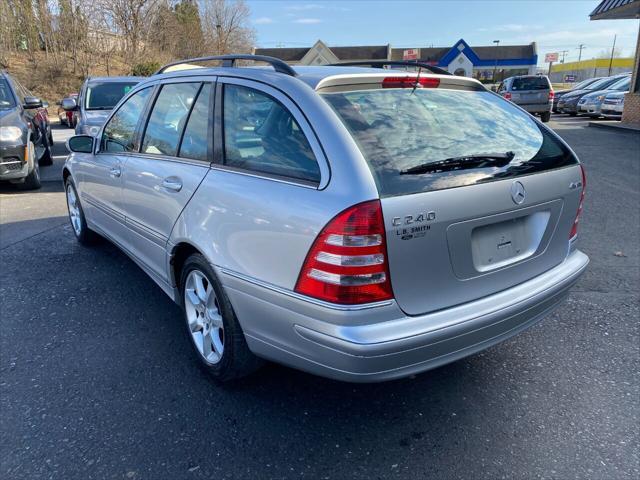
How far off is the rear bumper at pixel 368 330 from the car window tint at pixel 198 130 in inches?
32.3

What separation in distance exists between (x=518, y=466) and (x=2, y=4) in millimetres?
32919

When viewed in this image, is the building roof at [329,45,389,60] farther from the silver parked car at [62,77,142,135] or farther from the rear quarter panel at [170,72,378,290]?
the rear quarter panel at [170,72,378,290]

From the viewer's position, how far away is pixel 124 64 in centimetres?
3500

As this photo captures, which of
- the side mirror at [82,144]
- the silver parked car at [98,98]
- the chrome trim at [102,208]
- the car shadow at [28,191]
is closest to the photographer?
the chrome trim at [102,208]

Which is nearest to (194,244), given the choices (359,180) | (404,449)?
(359,180)

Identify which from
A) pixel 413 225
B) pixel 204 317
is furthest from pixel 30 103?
pixel 413 225

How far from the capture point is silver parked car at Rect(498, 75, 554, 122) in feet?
65.6

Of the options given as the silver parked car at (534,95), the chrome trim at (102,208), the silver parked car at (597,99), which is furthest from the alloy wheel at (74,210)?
the silver parked car at (597,99)

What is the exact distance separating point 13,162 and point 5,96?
158cm

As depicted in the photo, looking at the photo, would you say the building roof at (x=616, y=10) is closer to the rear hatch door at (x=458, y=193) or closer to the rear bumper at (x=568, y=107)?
the rear bumper at (x=568, y=107)

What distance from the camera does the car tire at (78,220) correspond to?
5.32 m

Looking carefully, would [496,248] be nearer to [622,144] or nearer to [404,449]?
[404,449]

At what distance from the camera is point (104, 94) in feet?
32.9

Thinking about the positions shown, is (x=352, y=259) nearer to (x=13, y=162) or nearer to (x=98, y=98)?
(x=13, y=162)
